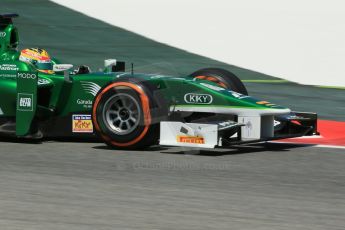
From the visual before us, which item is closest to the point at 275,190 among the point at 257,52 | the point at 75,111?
the point at 75,111

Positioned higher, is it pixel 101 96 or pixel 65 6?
pixel 65 6

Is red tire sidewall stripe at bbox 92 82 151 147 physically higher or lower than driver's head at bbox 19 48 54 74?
lower

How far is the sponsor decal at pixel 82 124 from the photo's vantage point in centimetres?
906

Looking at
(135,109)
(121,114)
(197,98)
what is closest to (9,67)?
(121,114)

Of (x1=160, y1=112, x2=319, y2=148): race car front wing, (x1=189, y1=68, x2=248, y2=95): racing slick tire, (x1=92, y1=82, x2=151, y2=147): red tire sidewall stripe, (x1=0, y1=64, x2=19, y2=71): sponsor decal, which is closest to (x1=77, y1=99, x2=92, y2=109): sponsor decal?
(x1=92, y1=82, x2=151, y2=147): red tire sidewall stripe

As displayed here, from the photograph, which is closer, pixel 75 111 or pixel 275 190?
pixel 275 190

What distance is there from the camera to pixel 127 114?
8.60 meters

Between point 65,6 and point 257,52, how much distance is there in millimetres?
6311

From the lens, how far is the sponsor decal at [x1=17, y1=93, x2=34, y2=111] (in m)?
8.91

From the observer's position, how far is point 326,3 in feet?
65.6

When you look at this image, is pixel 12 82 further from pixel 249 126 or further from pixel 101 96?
pixel 249 126

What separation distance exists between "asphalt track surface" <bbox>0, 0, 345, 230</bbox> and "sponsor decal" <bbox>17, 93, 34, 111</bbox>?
39 centimetres

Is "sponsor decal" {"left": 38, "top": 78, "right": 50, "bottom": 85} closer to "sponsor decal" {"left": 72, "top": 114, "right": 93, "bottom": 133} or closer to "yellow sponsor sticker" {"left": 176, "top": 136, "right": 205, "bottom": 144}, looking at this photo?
"sponsor decal" {"left": 72, "top": 114, "right": 93, "bottom": 133}

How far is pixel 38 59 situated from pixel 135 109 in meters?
1.62
